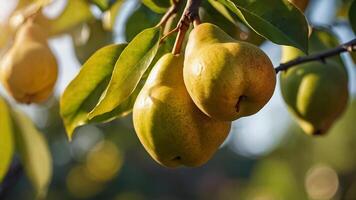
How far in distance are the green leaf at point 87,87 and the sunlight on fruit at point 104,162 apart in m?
4.60

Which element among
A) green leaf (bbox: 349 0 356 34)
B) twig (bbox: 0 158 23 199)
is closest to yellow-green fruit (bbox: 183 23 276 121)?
green leaf (bbox: 349 0 356 34)

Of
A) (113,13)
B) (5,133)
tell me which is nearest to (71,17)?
(113,13)

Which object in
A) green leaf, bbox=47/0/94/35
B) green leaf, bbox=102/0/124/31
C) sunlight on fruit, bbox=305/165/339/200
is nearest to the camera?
green leaf, bbox=102/0/124/31

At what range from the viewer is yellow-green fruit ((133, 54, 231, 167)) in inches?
36.3

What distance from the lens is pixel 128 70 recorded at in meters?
1.03

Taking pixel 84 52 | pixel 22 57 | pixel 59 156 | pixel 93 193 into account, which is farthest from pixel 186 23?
pixel 59 156

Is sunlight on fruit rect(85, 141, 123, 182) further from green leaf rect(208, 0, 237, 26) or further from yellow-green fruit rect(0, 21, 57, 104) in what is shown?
green leaf rect(208, 0, 237, 26)

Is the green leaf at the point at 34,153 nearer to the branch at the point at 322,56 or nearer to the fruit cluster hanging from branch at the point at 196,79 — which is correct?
the fruit cluster hanging from branch at the point at 196,79

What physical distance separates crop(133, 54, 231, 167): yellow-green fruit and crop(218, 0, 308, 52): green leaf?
14cm

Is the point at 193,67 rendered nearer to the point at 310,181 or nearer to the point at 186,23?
the point at 186,23

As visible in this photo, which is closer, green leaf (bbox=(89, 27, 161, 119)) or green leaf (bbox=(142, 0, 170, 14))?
green leaf (bbox=(89, 27, 161, 119))

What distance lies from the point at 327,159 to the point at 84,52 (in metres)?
4.53

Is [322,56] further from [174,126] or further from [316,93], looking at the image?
[174,126]

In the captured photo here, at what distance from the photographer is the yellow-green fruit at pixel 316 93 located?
1.28 meters
